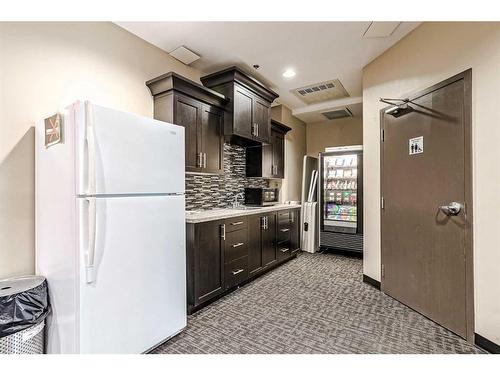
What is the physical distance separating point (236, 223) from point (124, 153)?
157 centimetres

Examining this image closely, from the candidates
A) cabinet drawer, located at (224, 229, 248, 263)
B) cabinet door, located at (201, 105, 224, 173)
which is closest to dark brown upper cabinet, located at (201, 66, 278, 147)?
cabinet door, located at (201, 105, 224, 173)

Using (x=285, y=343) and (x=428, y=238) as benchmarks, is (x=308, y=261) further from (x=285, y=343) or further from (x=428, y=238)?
(x=285, y=343)

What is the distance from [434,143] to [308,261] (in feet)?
8.52

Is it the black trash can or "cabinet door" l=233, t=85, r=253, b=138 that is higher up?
"cabinet door" l=233, t=85, r=253, b=138

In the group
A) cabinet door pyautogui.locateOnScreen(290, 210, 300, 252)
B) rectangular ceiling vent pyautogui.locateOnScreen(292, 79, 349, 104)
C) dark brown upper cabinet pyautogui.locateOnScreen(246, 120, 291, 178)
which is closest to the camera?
rectangular ceiling vent pyautogui.locateOnScreen(292, 79, 349, 104)

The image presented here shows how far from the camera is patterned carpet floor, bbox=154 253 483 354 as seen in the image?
6.04 feet

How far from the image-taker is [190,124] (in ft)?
8.87

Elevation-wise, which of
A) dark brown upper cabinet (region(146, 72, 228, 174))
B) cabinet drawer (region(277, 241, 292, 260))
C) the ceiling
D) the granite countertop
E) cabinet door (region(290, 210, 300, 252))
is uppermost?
the ceiling

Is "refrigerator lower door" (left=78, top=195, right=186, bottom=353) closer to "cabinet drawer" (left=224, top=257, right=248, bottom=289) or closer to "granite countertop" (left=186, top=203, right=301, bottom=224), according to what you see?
"granite countertop" (left=186, top=203, right=301, bottom=224)

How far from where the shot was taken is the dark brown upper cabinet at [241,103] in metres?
3.10

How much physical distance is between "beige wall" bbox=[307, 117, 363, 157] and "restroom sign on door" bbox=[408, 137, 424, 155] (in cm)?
281

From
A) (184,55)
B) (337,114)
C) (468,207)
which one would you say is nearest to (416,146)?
(468,207)

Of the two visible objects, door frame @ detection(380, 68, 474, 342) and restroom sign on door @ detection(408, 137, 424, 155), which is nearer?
door frame @ detection(380, 68, 474, 342)

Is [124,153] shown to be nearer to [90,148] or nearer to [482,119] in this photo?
[90,148]
